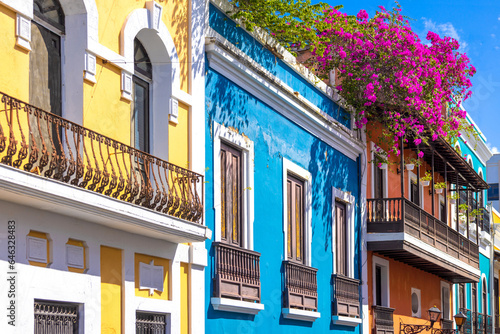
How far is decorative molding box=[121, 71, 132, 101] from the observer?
10.2 metres

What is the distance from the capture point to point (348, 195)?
677 inches

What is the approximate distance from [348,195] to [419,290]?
18.0 feet

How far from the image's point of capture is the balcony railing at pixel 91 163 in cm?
790

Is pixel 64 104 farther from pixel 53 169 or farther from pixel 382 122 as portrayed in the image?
pixel 382 122

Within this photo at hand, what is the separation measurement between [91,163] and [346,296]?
8.59 m

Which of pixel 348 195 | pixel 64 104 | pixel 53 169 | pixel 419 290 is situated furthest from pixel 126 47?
pixel 419 290

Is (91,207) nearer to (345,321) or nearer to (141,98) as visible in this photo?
(141,98)

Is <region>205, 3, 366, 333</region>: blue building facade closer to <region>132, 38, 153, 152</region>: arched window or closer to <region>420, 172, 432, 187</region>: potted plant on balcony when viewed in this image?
<region>132, 38, 153, 152</region>: arched window

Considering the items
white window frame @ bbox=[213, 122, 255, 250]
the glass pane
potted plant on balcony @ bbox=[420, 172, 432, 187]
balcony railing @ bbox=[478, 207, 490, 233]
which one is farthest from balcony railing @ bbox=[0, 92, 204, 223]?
balcony railing @ bbox=[478, 207, 490, 233]

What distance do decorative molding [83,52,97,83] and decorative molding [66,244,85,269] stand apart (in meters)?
1.82

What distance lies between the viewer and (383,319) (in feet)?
60.4

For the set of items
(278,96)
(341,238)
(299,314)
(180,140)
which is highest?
(278,96)

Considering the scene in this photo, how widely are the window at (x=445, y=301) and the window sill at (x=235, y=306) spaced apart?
39.3 feet

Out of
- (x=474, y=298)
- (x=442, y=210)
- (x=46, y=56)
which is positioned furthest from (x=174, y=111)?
(x=474, y=298)
